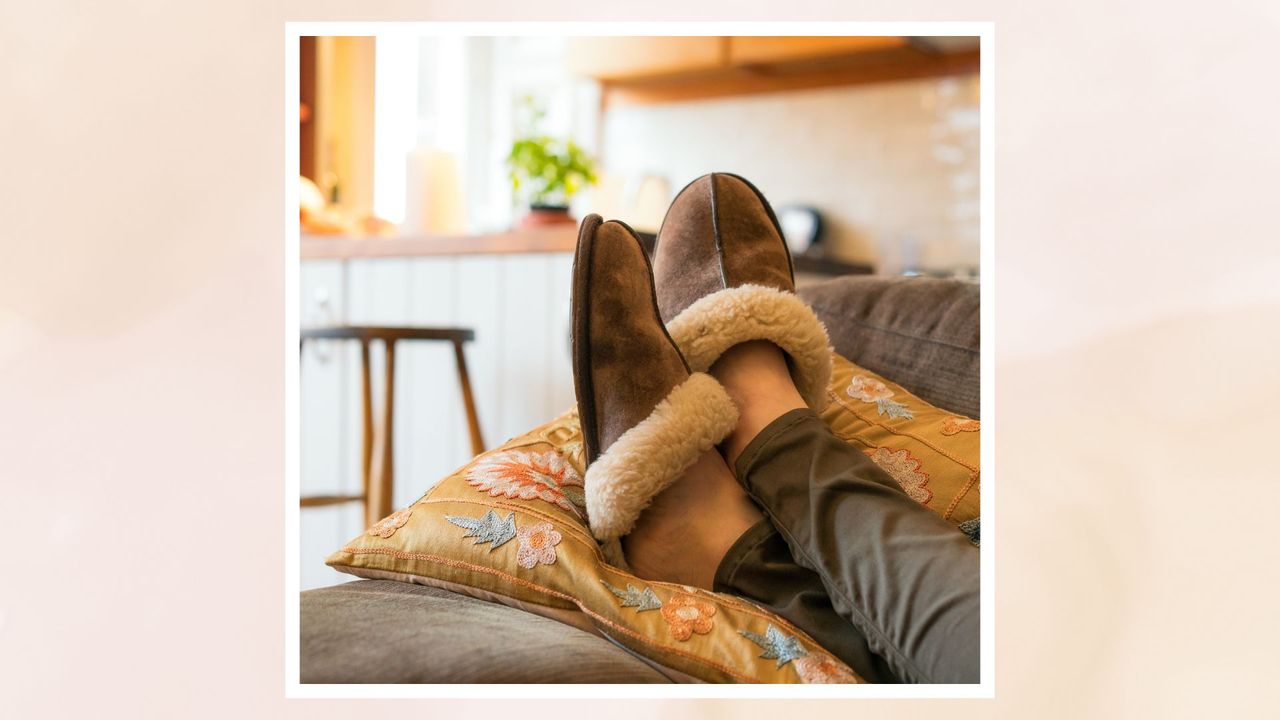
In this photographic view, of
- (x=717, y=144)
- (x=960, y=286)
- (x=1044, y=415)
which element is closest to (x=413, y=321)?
(x=960, y=286)

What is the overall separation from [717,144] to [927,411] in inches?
105

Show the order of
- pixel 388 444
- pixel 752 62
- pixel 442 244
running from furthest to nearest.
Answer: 1. pixel 752 62
2. pixel 442 244
3. pixel 388 444

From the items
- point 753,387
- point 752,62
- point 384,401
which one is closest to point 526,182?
point 752,62

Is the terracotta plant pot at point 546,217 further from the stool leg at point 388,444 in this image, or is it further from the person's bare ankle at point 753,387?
the person's bare ankle at point 753,387

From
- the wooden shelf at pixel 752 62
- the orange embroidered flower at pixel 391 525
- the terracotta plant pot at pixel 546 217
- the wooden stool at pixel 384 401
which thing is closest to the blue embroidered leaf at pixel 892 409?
the orange embroidered flower at pixel 391 525

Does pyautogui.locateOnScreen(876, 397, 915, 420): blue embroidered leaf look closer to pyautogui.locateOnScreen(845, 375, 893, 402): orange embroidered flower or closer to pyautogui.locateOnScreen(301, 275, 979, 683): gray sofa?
pyautogui.locateOnScreen(845, 375, 893, 402): orange embroidered flower

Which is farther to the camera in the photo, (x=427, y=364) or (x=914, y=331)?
(x=427, y=364)

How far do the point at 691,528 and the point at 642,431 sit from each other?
7cm

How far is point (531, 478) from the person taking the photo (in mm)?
599

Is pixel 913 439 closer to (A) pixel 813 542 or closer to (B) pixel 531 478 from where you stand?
(A) pixel 813 542

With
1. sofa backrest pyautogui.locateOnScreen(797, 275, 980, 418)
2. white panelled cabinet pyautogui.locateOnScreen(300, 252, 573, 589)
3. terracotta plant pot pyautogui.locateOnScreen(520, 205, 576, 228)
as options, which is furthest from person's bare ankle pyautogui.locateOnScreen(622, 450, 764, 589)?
terracotta plant pot pyautogui.locateOnScreen(520, 205, 576, 228)

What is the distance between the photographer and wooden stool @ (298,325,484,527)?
4.58 feet

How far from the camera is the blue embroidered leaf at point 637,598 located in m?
0.50

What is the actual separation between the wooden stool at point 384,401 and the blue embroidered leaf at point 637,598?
3.15 ft
